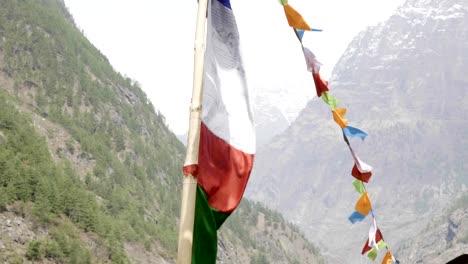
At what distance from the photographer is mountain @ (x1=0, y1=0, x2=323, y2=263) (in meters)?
56.9

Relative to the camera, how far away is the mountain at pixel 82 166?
56906mm

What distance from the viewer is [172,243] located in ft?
293

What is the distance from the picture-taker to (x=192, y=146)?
4.93m

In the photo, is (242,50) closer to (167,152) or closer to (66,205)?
(66,205)

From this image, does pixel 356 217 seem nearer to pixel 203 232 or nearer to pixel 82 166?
pixel 203 232

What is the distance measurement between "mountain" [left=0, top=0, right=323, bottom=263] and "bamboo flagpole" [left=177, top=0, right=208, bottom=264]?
41708mm

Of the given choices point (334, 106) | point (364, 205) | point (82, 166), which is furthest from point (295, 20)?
point (82, 166)

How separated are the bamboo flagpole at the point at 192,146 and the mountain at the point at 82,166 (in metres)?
41.7

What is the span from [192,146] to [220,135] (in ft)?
2.02

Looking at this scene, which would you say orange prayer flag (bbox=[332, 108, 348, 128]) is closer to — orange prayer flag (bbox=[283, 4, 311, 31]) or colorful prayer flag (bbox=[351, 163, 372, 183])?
colorful prayer flag (bbox=[351, 163, 372, 183])

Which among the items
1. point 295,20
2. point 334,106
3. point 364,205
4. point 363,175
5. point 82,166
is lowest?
point 82,166

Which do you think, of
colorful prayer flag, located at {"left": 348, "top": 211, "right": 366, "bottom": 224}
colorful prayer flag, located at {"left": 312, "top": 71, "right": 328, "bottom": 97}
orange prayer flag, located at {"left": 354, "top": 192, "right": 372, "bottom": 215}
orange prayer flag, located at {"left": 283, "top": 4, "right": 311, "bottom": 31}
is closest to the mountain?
colorful prayer flag, located at {"left": 348, "top": 211, "right": 366, "bottom": 224}

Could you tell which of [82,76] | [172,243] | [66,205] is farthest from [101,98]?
[66,205]

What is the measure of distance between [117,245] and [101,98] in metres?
58.5
